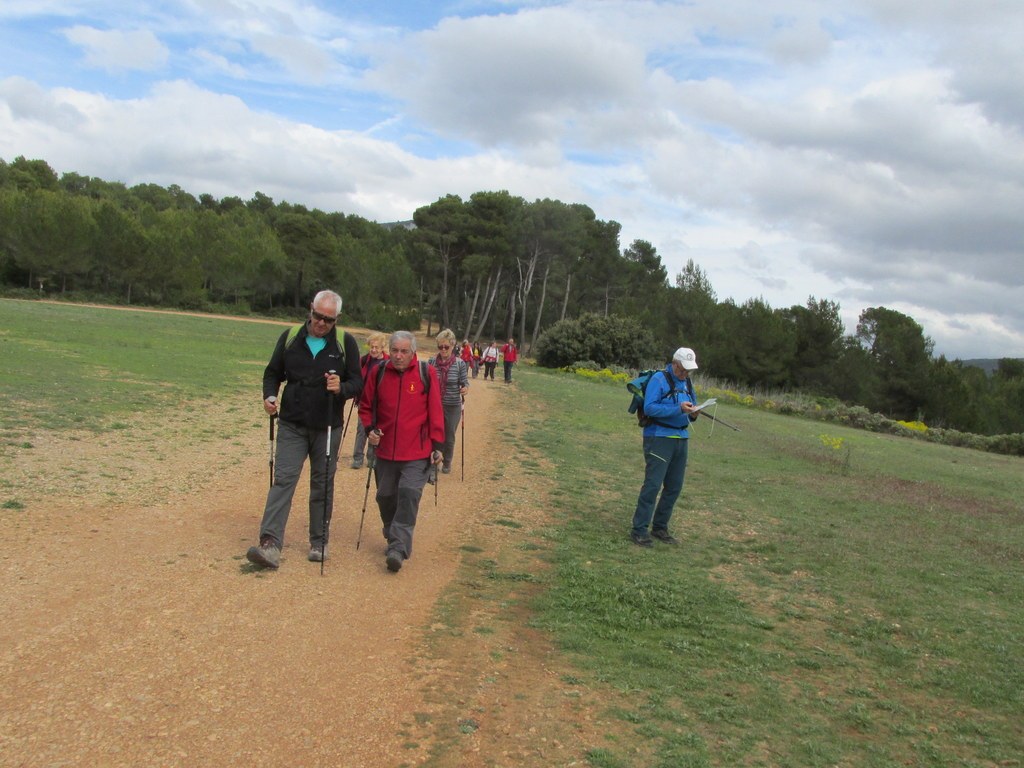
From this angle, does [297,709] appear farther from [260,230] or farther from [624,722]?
[260,230]

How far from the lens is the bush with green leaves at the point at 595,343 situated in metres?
46.8

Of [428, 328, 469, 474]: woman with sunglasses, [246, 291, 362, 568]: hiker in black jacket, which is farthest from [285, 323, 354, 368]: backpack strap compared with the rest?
[428, 328, 469, 474]: woman with sunglasses

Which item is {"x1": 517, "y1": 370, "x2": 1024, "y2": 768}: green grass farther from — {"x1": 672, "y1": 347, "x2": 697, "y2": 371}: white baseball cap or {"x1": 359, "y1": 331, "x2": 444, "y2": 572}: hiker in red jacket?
{"x1": 672, "y1": 347, "x2": 697, "y2": 371}: white baseball cap

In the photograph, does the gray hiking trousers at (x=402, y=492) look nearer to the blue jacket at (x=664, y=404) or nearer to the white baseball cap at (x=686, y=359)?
the blue jacket at (x=664, y=404)

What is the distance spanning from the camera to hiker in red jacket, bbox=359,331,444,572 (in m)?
6.33

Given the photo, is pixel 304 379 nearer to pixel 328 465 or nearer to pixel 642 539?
pixel 328 465

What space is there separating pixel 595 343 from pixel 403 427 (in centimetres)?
4098

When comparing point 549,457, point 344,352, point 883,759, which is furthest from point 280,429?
point 549,457

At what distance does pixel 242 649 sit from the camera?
452cm

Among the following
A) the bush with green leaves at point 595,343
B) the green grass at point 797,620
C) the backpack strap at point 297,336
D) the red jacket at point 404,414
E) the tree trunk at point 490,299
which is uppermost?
the tree trunk at point 490,299

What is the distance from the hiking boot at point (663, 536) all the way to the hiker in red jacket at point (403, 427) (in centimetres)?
306

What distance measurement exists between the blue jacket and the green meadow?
123cm

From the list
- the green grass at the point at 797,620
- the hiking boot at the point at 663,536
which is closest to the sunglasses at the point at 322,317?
the green grass at the point at 797,620

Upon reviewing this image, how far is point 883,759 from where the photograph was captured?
Answer: 405cm
